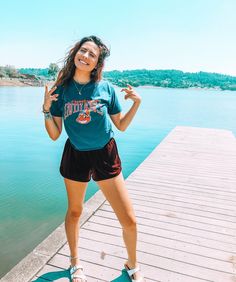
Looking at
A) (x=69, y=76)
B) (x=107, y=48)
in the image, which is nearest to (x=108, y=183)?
(x=69, y=76)

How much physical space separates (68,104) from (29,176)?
5447 mm

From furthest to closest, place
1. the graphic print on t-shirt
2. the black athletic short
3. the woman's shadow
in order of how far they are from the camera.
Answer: the woman's shadow
the black athletic short
the graphic print on t-shirt

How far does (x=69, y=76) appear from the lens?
81.9 inches

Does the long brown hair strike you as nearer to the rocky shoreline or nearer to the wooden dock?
the wooden dock

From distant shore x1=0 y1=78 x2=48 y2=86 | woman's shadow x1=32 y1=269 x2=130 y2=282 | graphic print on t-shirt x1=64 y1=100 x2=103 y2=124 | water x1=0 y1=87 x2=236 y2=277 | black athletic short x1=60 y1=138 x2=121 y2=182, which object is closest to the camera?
graphic print on t-shirt x1=64 y1=100 x2=103 y2=124

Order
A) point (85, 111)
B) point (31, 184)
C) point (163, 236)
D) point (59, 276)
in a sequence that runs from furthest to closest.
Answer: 1. point (31, 184)
2. point (163, 236)
3. point (59, 276)
4. point (85, 111)

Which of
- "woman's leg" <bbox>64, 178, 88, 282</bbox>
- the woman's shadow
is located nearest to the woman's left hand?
"woman's leg" <bbox>64, 178, 88, 282</bbox>

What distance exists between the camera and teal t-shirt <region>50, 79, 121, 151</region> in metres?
1.97

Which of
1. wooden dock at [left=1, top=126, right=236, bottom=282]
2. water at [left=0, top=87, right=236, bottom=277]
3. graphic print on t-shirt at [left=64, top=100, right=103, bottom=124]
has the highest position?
graphic print on t-shirt at [left=64, top=100, right=103, bottom=124]

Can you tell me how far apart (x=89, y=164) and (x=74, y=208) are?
0.38m

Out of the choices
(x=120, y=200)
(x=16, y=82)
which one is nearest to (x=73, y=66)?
(x=120, y=200)

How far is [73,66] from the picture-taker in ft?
6.91

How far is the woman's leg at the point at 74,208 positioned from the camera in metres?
2.13

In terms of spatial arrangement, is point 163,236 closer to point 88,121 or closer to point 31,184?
point 88,121
